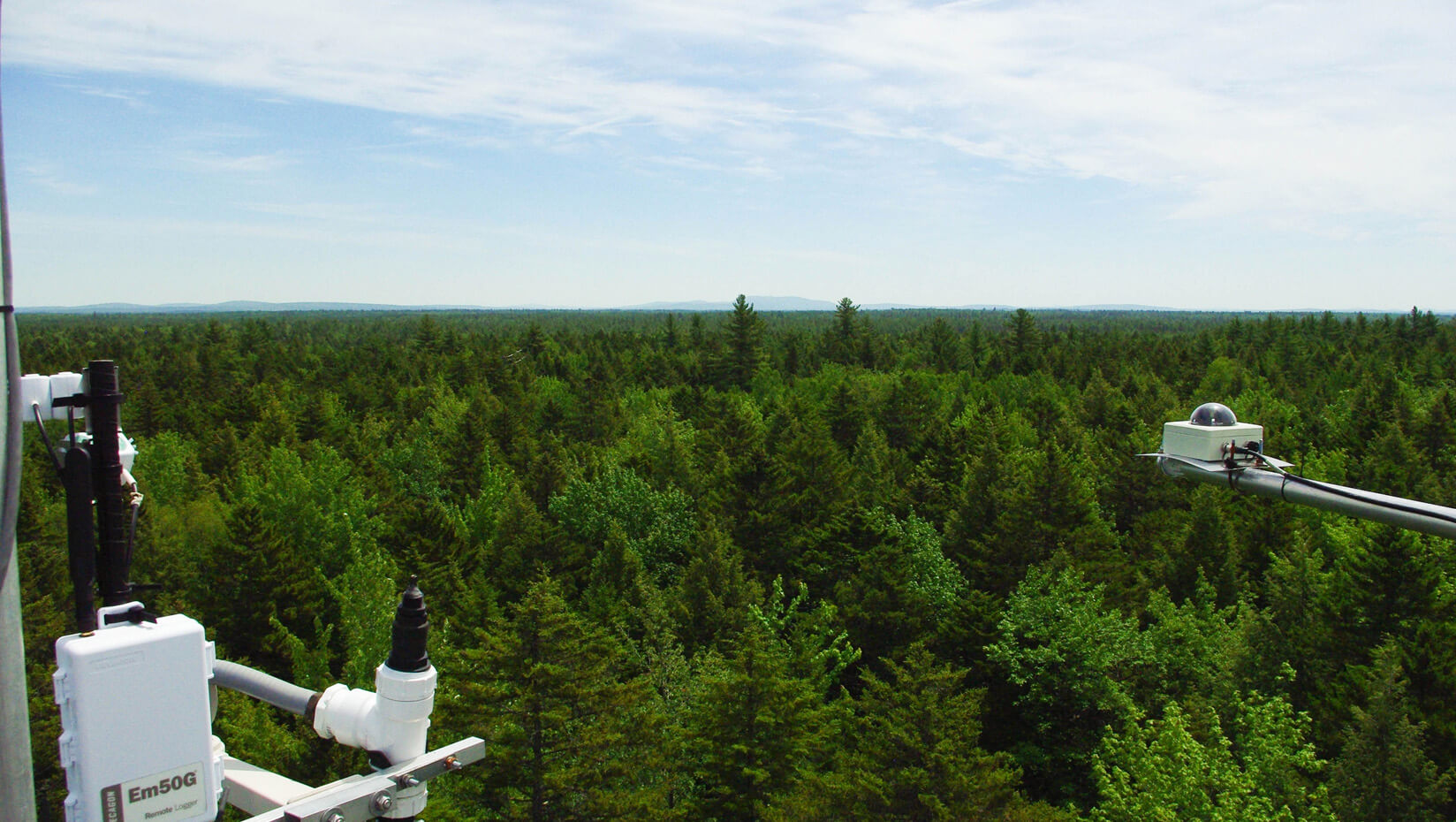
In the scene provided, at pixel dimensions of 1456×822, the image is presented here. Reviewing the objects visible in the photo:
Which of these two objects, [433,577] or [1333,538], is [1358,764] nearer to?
[1333,538]

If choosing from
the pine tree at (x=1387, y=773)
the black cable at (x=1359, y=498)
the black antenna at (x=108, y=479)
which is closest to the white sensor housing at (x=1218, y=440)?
the black cable at (x=1359, y=498)

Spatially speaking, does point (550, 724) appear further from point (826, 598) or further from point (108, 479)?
point (108, 479)

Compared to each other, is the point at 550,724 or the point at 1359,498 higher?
the point at 1359,498

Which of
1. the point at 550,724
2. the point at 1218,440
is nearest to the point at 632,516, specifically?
the point at 550,724

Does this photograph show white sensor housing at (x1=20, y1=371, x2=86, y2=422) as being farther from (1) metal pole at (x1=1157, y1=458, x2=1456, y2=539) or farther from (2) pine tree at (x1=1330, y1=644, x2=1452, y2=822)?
(2) pine tree at (x1=1330, y1=644, x2=1452, y2=822)

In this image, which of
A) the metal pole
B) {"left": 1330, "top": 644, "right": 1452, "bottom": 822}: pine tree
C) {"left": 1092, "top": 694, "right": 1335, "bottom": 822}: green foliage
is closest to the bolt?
the metal pole

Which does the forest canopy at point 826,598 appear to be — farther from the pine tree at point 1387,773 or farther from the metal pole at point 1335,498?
the metal pole at point 1335,498

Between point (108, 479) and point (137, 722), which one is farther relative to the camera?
point (108, 479)
